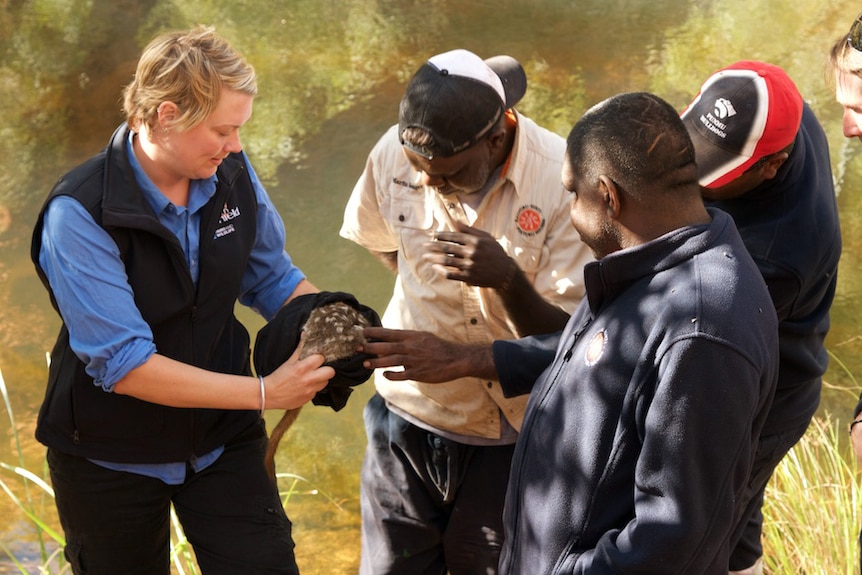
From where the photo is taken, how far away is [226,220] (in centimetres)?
303

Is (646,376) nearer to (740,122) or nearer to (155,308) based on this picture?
(740,122)

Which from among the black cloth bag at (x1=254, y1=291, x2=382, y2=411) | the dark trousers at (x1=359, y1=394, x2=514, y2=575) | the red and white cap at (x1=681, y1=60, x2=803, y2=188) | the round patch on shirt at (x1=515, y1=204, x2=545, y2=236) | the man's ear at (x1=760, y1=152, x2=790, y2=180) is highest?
the red and white cap at (x1=681, y1=60, x2=803, y2=188)

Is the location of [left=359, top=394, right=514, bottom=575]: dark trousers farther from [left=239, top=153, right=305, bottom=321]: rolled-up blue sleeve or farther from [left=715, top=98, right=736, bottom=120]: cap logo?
[left=715, top=98, right=736, bottom=120]: cap logo

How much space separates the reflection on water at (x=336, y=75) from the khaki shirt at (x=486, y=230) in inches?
100

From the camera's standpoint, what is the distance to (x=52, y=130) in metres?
7.00

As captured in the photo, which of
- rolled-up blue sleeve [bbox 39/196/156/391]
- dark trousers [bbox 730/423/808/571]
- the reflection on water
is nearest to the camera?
rolled-up blue sleeve [bbox 39/196/156/391]

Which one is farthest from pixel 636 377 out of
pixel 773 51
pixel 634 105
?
pixel 773 51

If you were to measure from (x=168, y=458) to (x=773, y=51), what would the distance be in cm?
565

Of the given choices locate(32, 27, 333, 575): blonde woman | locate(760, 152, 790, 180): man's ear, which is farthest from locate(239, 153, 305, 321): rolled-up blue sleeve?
locate(760, 152, 790, 180): man's ear

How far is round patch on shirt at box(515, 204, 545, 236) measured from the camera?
10.3 ft

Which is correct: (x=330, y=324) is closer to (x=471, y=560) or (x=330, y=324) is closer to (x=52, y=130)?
(x=471, y=560)

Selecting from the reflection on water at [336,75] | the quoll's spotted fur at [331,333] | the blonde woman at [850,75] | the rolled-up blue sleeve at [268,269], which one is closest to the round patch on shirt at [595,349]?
the blonde woman at [850,75]

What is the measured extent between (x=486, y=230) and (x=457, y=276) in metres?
0.34

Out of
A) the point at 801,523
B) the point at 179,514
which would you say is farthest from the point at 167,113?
the point at 801,523
